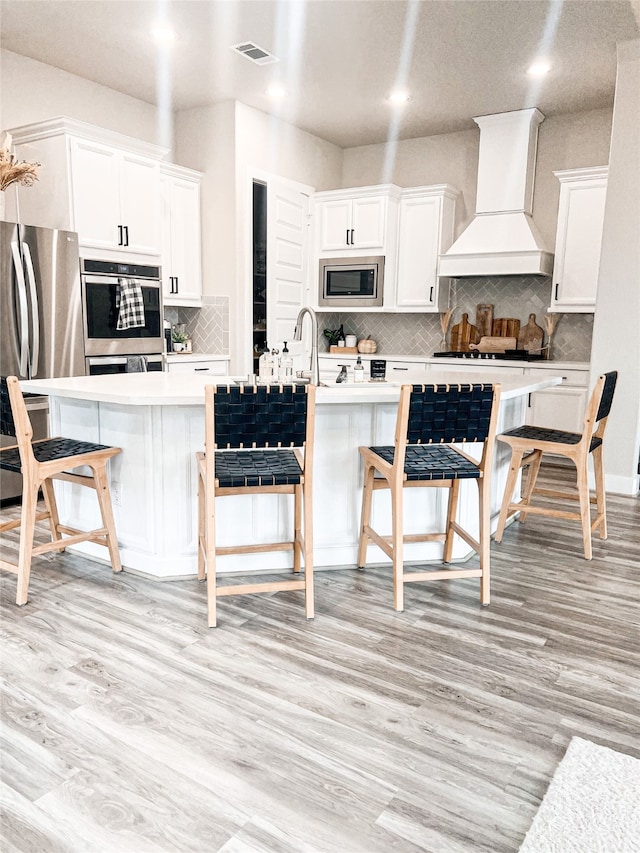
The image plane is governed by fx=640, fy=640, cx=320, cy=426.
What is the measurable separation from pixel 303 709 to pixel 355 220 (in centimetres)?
524

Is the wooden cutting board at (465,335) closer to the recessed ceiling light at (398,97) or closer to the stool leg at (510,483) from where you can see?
the recessed ceiling light at (398,97)

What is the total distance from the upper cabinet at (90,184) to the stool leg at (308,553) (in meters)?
3.03

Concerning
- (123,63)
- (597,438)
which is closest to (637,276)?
(597,438)

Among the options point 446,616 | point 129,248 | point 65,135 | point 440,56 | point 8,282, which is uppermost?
point 440,56

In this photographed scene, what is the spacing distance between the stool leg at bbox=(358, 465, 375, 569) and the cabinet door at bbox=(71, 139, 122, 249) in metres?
2.89

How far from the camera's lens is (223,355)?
18.5 feet

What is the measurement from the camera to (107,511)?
2.92 m

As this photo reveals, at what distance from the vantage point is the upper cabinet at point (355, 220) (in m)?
6.18

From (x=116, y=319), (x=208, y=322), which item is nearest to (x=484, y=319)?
(x=208, y=322)

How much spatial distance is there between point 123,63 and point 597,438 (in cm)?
415

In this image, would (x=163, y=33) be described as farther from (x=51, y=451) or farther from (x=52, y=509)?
(x=52, y=509)

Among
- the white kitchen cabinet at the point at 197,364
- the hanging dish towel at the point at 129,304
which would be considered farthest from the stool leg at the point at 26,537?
the white kitchen cabinet at the point at 197,364

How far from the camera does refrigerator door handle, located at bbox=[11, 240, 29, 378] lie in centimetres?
392

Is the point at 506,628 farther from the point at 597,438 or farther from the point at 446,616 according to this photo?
the point at 597,438
